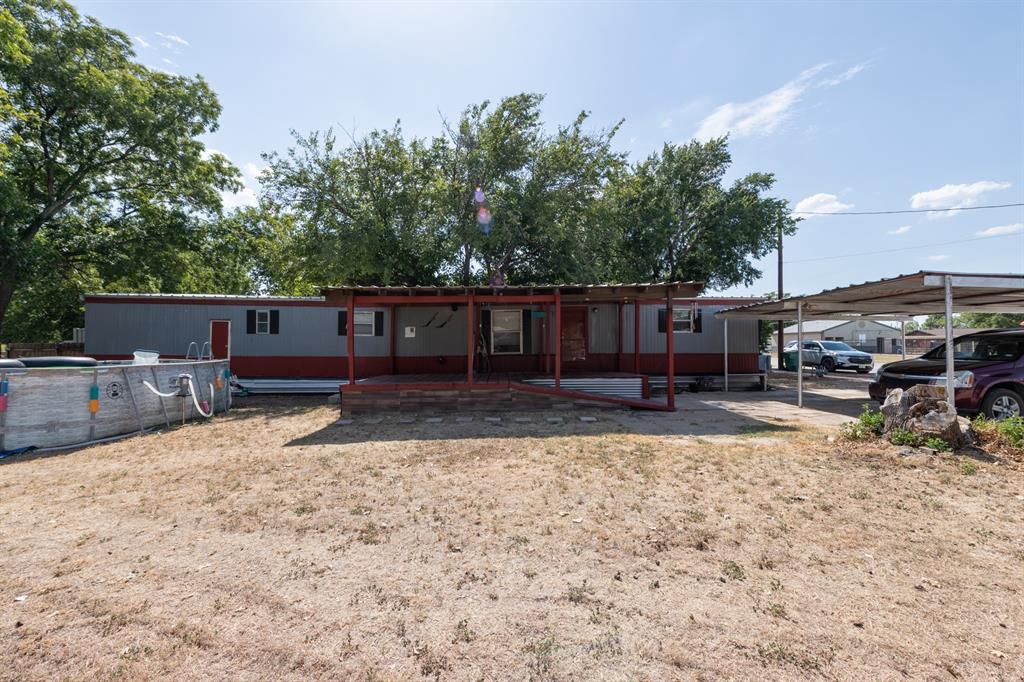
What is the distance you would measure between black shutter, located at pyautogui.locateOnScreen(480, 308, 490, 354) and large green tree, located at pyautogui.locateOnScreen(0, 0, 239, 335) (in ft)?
39.8

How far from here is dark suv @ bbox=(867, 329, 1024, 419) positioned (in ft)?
23.1

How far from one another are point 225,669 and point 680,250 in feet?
68.3

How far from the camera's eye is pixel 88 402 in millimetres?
7117

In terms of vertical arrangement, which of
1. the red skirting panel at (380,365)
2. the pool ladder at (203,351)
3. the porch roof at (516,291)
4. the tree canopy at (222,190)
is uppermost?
the tree canopy at (222,190)

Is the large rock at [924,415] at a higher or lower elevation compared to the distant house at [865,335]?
lower

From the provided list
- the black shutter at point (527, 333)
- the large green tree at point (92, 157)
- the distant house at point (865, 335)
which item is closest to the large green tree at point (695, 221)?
the black shutter at point (527, 333)

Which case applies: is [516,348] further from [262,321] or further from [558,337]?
[262,321]

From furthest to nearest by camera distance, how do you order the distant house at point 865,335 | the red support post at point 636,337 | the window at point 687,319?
the distant house at point 865,335 → the window at point 687,319 → the red support post at point 636,337

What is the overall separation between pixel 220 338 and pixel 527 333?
9.11m

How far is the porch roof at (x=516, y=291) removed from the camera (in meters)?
9.04

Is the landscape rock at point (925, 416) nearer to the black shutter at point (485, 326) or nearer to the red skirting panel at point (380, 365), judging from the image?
the red skirting panel at point (380, 365)

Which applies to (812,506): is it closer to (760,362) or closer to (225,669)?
(225,669)

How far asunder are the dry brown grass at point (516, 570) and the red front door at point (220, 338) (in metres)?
7.68

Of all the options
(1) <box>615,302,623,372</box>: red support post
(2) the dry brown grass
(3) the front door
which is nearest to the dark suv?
(2) the dry brown grass
